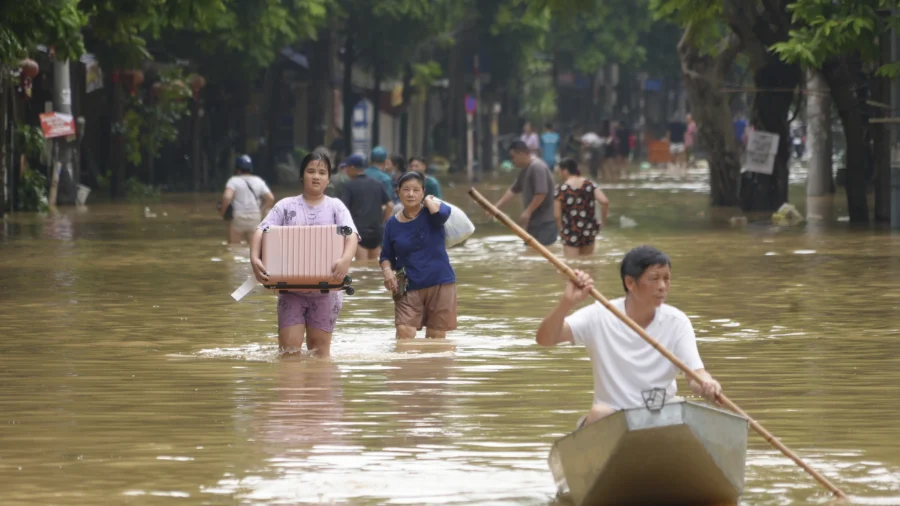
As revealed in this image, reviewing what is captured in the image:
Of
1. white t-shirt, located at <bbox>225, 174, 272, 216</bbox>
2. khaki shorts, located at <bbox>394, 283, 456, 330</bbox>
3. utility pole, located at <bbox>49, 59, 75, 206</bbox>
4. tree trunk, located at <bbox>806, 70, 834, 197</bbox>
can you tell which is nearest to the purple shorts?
khaki shorts, located at <bbox>394, 283, 456, 330</bbox>

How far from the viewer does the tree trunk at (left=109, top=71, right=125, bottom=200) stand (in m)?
38.1

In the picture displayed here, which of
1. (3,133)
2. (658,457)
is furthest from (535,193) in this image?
(658,457)

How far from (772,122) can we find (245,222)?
10.6 metres

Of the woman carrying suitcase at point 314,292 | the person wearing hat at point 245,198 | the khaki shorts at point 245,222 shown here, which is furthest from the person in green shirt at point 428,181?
the woman carrying suitcase at point 314,292

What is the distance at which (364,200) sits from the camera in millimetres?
20219

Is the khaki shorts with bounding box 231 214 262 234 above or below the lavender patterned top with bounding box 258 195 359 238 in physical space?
below

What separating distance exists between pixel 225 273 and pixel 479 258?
3654 millimetres

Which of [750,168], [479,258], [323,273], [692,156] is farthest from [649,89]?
[323,273]

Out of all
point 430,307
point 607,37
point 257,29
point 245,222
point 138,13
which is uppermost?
point 607,37

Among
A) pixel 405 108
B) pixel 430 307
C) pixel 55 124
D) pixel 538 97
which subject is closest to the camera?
pixel 430 307

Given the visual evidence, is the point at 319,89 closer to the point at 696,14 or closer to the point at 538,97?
the point at 696,14

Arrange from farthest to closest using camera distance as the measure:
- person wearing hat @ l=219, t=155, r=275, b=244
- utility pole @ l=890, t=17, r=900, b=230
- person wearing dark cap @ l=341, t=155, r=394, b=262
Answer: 1. utility pole @ l=890, t=17, r=900, b=230
2. person wearing hat @ l=219, t=155, r=275, b=244
3. person wearing dark cap @ l=341, t=155, r=394, b=262

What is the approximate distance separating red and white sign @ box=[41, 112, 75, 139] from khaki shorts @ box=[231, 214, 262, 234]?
33.2 ft

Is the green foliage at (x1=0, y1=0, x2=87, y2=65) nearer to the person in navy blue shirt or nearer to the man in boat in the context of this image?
the person in navy blue shirt
